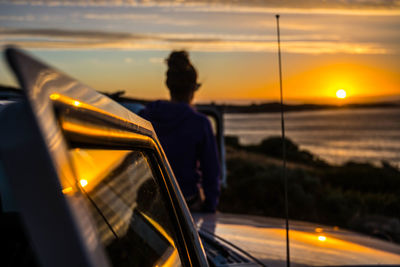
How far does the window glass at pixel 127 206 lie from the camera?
1.26 metres

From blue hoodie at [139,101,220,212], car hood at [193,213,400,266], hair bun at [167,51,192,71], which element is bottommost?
car hood at [193,213,400,266]

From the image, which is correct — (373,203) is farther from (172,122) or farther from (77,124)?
(77,124)

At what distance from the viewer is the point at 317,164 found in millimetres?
38906

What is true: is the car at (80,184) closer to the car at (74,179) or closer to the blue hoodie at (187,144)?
the car at (74,179)

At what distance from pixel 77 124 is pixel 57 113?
0.38 feet

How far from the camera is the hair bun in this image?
479 cm

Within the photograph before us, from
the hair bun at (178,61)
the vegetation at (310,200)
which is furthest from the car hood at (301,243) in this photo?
the vegetation at (310,200)

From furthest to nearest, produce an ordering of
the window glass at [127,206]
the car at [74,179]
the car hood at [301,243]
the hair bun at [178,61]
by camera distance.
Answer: the hair bun at [178,61] → the car hood at [301,243] → the window glass at [127,206] → the car at [74,179]

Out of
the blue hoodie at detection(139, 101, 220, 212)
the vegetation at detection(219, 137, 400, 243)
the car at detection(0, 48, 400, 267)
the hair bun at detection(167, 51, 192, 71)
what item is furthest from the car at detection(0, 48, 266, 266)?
the vegetation at detection(219, 137, 400, 243)

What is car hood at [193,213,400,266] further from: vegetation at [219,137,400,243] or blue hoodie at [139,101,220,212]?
vegetation at [219,137,400,243]

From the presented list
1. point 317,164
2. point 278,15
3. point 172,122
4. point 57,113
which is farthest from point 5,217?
point 317,164

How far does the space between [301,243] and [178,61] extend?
6.18 feet

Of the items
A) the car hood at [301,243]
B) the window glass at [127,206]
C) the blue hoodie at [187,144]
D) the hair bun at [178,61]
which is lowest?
the car hood at [301,243]

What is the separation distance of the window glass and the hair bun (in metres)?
2.66
